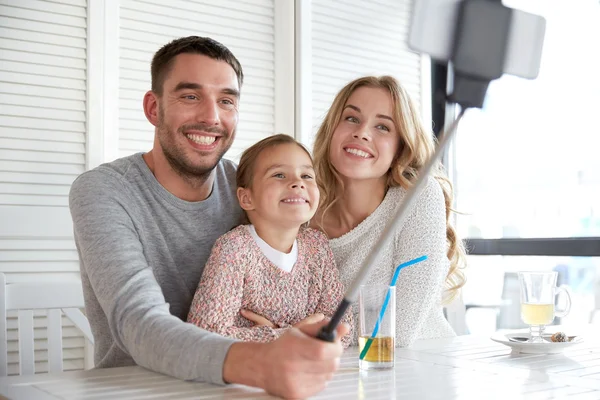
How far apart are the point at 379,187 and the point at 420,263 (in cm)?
34

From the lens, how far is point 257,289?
154 centimetres

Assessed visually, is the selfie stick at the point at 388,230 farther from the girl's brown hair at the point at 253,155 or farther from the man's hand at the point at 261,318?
the girl's brown hair at the point at 253,155

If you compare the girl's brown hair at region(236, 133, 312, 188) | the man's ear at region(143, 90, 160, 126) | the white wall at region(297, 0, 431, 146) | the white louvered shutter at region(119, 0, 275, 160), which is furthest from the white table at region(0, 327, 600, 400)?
the white wall at region(297, 0, 431, 146)

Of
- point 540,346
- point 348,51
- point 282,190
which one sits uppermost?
point 348,51

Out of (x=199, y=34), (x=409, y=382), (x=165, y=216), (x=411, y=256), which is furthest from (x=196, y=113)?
(x=199, y=34)

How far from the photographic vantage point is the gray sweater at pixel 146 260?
1.13 metres

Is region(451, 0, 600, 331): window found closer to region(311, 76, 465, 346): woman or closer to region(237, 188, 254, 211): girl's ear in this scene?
region(311, 76, 465, 346): woman

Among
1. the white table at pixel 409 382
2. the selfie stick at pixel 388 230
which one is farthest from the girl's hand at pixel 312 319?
the selfie stick at pixel 388 230

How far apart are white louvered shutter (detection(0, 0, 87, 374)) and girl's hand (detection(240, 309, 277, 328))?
130 cm

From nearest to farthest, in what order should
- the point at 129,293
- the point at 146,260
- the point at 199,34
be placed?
the point at 129,293 → the point at 146,260 → the point at 199,34

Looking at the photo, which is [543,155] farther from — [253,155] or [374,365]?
[374,365]

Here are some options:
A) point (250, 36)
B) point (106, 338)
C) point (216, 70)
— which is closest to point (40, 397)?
point (106, 338)

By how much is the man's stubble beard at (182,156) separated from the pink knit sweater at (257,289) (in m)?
0.19

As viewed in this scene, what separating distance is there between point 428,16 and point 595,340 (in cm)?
118
